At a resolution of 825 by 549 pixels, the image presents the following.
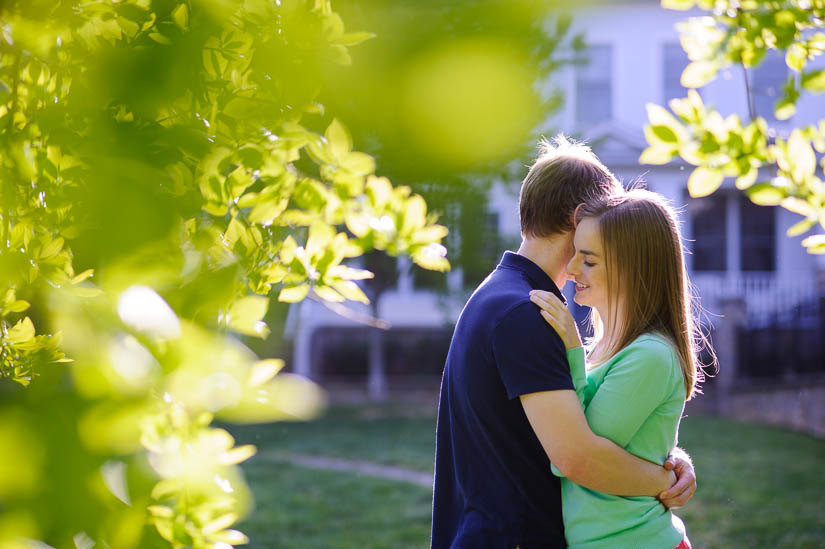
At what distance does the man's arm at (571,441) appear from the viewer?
187 centimetres

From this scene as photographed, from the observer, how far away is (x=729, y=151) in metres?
1.97

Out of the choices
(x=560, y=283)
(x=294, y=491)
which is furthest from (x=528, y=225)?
(x=294, y=491)

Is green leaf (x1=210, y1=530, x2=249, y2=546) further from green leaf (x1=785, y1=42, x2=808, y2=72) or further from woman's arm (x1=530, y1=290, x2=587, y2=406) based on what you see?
green leaf (x1=785, y1=42, x2=808, y2=72)

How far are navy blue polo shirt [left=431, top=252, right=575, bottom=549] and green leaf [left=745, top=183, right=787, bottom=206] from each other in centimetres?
59

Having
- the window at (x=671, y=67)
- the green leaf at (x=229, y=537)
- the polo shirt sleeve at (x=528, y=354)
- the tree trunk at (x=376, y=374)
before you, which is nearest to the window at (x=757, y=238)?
the window at (x=671, y=67)

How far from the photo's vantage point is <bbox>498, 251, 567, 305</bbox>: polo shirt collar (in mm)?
2178

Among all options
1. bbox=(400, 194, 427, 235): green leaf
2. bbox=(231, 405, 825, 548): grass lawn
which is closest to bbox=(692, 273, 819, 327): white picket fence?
bbox=(231, 405, 825, 548): grass lawn

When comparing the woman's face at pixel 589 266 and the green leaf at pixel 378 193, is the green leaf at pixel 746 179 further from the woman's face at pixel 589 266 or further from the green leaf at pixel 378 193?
the green leaf at pixel 378 193

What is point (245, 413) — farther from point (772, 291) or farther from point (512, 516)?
point (772, 291)

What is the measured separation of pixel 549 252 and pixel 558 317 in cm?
36

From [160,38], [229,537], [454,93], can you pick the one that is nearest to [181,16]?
[160,38]

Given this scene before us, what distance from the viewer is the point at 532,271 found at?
7.19ft

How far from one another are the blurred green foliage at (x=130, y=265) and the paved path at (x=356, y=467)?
306 inches

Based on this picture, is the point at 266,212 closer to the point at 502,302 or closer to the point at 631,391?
the point at 502,302
